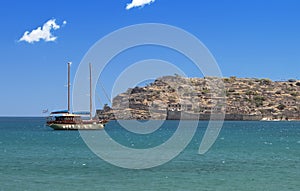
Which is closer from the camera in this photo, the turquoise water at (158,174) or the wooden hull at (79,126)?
the turquoise water at (158,174)

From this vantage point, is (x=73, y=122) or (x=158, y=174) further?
(x=73, y=122)

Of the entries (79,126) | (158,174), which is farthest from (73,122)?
(158,174)

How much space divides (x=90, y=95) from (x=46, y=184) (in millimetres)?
79664

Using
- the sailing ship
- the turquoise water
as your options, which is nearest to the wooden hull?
the sailing ship

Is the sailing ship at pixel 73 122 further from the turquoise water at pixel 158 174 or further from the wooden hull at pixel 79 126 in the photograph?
the turquoise water at pixel 158 174

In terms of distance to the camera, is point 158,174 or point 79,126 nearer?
point 158,174

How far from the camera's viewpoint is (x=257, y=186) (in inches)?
1268

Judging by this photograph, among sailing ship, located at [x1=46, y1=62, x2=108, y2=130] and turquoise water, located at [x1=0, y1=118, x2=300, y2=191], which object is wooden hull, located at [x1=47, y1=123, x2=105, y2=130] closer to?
sailing ship, located at [x1=46, y1=62, x2=108, y2=130]

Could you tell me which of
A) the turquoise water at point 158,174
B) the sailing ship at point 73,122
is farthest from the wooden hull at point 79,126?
the turquoise water at point 158,174

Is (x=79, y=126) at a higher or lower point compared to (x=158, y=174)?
higher

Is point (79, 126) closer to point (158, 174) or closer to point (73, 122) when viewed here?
point (73, 122)

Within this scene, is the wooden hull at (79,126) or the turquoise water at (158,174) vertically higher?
the wooden hull at (79,126)

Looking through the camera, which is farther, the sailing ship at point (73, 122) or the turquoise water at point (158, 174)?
the sailing ship at point (73, 122)

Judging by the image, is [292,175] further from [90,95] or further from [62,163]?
[90,95]
